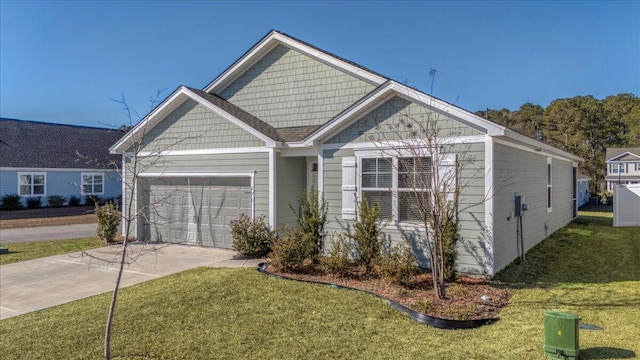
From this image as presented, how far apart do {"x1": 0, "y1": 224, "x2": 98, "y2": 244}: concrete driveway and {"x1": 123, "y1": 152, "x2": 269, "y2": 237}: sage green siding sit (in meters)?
5.60

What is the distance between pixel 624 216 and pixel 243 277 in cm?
1877

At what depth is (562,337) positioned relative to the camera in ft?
15.4

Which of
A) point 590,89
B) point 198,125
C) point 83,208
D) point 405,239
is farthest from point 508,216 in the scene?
point 590,89

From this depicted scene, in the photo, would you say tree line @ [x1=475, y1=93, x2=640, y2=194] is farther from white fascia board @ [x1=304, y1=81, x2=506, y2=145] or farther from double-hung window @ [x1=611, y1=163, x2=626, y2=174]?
white fascia board @ [x1=304, y1=81, x2=506, y2=145]

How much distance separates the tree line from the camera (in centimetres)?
4147

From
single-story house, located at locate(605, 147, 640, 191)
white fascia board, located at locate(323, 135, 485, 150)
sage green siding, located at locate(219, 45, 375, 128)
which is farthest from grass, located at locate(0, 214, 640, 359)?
single-story house, located at locate(605, 147, 640, 191)

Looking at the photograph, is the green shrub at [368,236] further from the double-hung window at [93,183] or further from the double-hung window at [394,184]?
the double-hung window at [93,183]

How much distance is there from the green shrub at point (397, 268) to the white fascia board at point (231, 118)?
186 inches

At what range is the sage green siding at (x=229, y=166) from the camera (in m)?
11.5

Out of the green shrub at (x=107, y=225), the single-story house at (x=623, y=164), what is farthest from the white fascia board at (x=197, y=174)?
the single-story house at (x=623, y=164)

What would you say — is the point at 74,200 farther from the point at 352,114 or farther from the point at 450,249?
the point at 450,249

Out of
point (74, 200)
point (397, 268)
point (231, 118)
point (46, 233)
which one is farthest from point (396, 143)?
point (74, 200)

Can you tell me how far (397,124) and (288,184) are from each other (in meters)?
3.94

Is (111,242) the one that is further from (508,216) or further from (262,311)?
(508,216)
